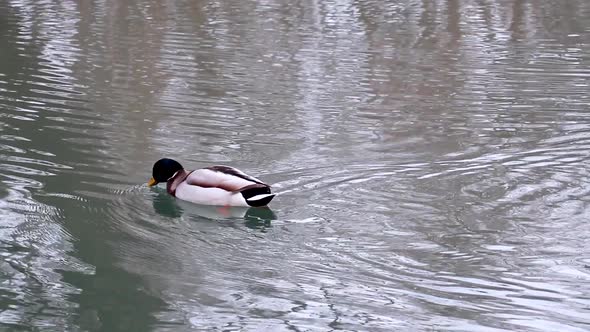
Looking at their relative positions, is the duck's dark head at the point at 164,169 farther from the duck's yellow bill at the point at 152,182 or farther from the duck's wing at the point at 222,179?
the duck's wing at the point at 222,179

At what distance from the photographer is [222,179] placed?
815 cm

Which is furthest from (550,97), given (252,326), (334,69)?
(252,326)

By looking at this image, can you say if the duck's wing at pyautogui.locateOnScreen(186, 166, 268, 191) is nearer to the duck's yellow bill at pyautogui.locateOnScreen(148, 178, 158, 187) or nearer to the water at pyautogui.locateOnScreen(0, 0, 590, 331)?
the water at pyautogui.locateOnScreen(0, 0, 590, 331)

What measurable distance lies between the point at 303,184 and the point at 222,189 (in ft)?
2.64

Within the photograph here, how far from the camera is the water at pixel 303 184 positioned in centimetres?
630

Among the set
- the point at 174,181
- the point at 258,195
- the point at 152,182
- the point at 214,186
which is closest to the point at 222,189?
the point at 214,186

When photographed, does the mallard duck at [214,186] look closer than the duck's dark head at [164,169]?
Yes

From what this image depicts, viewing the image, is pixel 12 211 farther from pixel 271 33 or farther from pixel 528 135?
pixel 271 33

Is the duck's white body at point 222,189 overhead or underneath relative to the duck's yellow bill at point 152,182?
overhead

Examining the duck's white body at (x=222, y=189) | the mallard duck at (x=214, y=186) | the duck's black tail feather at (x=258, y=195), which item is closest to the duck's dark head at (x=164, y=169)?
the mallard duck at (x=214, y=186)

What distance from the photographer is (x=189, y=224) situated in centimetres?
784

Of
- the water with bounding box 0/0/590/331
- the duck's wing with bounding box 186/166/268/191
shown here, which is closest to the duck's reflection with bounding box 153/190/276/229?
the water with bounding box 0/0/590/331

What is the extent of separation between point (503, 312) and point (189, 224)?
256 centimetres

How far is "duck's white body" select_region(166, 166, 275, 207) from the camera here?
7934 millimetres
